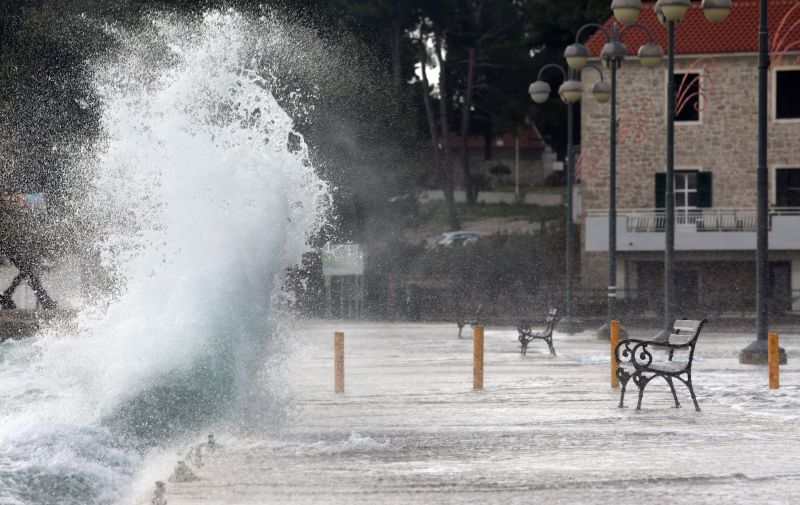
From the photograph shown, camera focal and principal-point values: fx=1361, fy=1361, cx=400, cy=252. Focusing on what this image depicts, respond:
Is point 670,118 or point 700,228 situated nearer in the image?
point 670,118

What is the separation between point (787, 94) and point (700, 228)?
5.88 meters

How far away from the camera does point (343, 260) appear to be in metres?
44.6

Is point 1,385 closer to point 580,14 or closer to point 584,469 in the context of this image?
point 584,469

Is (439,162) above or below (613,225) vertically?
above

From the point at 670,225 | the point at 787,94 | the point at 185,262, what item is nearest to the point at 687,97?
the point at 787,94

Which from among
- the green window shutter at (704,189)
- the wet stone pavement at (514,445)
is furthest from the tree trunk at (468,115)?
the wet stone pavement at (514,445)

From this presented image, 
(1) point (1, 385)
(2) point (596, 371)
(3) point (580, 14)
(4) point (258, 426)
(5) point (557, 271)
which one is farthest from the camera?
(3) point (580, 14)

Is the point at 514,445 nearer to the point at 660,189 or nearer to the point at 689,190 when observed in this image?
the point at 660,189

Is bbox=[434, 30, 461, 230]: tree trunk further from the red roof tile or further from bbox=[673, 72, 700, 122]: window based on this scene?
bbox=[673, 72, 700, 122]: window

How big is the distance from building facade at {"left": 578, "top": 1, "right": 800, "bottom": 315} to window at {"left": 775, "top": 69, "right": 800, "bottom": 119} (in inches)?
1.4

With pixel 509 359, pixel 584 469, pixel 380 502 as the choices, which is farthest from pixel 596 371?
pixel 380 502

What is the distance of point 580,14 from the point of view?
67.6 meters

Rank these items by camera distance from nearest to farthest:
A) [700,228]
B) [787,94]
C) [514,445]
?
[514,445] → [700,228] → [787,94]

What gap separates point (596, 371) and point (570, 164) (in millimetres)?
15695
